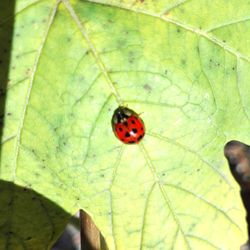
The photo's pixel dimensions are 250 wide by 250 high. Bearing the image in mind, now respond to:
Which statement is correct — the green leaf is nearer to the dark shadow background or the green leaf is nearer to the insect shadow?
the dark shadow background

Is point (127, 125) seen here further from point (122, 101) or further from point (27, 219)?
point (27, 219)

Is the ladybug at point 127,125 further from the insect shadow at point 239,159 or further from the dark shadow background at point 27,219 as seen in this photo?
the insect shadow at point 239,159

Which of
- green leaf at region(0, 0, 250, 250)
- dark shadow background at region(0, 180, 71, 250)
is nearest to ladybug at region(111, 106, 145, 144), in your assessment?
green leaf at region(0, 0, 250, 250)

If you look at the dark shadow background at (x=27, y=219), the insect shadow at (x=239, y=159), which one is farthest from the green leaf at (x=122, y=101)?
the insect shadow at (x=239, y=159)

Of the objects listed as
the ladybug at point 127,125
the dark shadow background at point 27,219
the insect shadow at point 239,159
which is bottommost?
the dark shadow background at point 27,219

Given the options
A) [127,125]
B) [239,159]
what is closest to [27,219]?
[127,125]

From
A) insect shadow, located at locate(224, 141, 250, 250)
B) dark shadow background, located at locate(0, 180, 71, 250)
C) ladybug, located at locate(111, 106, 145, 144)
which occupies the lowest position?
dark shadow background, located at locate(0, 180, 71, 250)

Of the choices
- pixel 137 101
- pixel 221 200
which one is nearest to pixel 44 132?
pixel 137 101
